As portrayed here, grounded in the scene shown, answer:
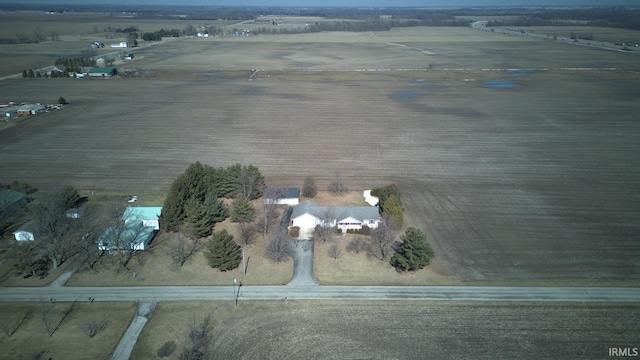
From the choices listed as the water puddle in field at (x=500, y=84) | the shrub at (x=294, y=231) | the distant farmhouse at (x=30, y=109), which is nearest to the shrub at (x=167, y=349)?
the shrub at (x=294, y=231)

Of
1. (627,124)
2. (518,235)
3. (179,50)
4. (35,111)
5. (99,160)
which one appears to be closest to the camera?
(518,235)

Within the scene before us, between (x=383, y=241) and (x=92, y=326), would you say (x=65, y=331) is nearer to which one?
(x=92, y=326)

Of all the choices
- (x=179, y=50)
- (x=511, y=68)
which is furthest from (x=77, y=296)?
(x=179, y=50)

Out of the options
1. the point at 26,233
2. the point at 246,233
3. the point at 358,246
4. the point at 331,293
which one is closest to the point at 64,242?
the point at 26,233

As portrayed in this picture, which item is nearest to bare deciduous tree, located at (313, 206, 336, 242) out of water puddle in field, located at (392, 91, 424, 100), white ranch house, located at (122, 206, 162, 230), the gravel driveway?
the gravel driveway

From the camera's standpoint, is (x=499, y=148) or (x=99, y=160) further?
(x=499, y=148)

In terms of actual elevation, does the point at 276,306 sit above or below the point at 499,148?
below

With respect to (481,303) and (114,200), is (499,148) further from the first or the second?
(114,200)
